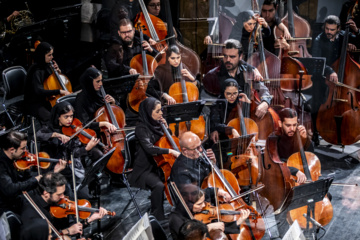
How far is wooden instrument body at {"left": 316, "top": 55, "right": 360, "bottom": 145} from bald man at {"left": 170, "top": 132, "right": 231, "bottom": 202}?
164cm

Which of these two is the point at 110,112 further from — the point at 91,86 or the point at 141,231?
the point at 141,231

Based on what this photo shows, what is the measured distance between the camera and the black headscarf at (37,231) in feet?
9.68

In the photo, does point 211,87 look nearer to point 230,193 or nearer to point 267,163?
point 267,163

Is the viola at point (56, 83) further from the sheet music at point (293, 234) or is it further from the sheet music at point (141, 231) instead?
the sheet music at point (293, 234)

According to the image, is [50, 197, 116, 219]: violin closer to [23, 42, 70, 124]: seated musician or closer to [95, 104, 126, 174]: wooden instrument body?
[95, 104, 126, 174]: wooden instrument body

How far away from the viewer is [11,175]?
130 inches

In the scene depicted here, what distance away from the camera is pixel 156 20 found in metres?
4.30

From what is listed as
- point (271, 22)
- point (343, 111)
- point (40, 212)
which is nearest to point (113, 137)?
point (40, 212)

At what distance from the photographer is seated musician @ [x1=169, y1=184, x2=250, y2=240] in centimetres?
322

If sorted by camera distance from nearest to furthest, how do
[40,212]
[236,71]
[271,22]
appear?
[40,212] → [236,71] → [271,22]

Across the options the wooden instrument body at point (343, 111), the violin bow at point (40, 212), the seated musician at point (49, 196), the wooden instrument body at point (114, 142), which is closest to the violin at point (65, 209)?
the seated musician at point (49, 196)

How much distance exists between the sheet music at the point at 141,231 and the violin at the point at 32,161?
119 centimetres


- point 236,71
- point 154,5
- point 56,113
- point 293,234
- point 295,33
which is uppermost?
point 154,5

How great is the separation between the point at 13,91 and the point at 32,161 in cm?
78
